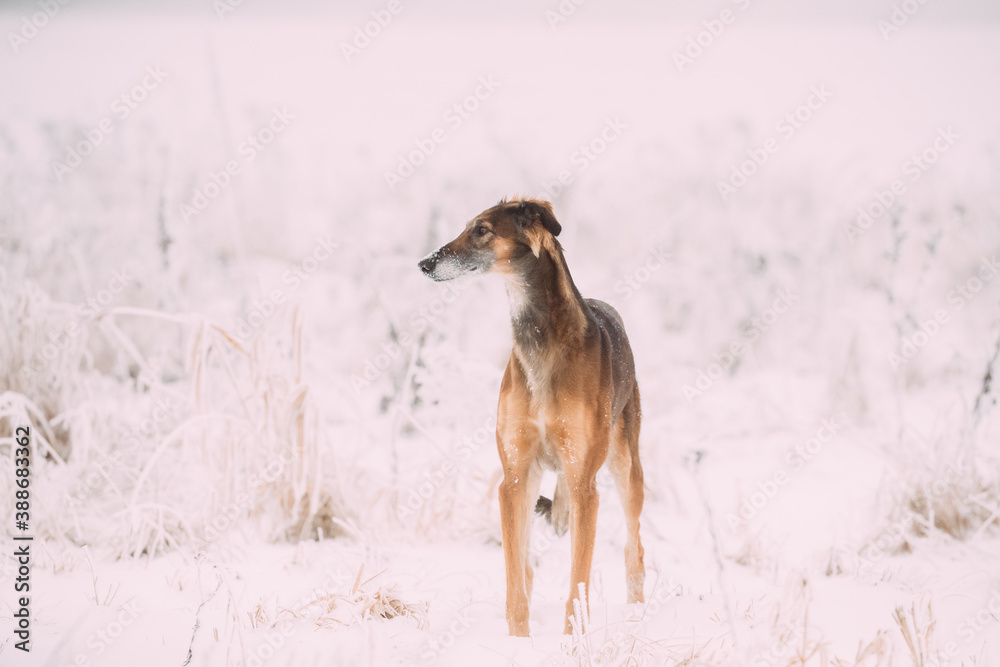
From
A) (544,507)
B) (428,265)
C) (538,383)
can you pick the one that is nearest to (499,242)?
(428,265)

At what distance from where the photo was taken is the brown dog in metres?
2.38

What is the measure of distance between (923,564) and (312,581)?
3.14 metres

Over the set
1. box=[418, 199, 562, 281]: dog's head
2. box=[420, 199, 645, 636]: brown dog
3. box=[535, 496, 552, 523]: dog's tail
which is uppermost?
box=[418, 199, 562, 281]: dog's head

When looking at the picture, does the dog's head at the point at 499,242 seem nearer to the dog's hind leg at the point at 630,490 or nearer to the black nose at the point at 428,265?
the black nose at the point at 428,265

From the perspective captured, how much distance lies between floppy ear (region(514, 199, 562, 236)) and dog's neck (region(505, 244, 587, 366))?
0.08 m

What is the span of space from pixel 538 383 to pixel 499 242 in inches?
19.1

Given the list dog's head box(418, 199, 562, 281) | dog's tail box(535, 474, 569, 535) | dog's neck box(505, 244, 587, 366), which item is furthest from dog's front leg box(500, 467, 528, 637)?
dog's head box(418, 199, 562, 281)

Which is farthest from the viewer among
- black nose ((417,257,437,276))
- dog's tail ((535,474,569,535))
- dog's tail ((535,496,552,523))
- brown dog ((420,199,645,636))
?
dog's tail ((535,496,552,523))

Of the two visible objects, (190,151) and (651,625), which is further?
(190,151)

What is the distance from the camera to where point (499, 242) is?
2352mm

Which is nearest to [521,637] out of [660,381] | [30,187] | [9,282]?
[660,381]

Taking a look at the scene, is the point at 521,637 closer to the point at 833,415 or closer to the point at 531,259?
the point at 531,259

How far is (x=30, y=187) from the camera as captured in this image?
838cm

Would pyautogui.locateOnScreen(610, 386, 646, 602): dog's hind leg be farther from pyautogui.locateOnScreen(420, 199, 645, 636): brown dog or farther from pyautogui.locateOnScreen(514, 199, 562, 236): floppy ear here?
pyautogui.locateOnScreen(514, 199, 562, 236): floppy ear
